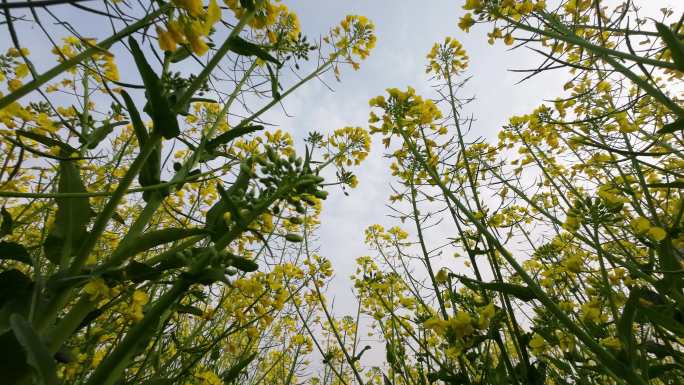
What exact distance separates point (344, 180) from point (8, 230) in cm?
174

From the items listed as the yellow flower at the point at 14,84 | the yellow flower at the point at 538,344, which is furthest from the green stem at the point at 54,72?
the yellow flower at the point at 538,344

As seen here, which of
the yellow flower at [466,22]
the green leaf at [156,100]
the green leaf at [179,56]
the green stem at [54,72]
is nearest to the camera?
the green stem at [54,72]

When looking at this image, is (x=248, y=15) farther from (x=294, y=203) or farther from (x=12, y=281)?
(x=12, y=281)

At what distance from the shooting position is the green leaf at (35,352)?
777 mm

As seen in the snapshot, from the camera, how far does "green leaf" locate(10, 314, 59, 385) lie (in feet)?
2.55

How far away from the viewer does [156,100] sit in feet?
3.28

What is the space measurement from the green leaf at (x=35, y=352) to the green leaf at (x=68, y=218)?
0.40 meters

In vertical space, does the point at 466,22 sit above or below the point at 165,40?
above

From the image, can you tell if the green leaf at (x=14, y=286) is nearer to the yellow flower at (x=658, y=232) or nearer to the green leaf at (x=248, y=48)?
the green leaf at (x=248, y=48)

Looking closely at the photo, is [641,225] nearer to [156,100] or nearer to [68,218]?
[156,100]

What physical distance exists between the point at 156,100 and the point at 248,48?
31 centimetres

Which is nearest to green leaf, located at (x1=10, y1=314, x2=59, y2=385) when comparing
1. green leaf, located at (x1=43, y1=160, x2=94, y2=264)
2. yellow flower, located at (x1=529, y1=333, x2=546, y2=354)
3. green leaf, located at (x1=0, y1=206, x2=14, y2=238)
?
green leaf, located at (x1=43, y1=160, x2=94, y2=264)

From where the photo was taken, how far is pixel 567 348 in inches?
53.1

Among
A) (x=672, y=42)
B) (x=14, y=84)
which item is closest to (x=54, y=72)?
(x=14, y=84)
